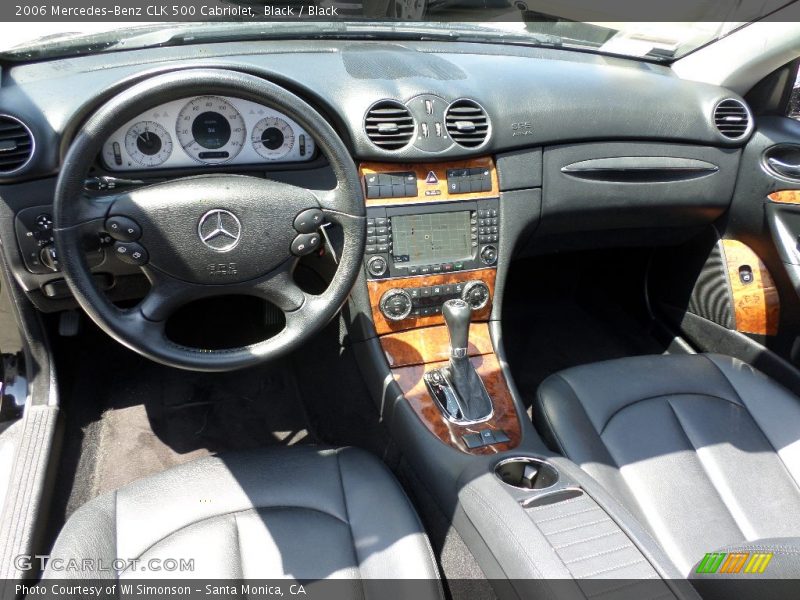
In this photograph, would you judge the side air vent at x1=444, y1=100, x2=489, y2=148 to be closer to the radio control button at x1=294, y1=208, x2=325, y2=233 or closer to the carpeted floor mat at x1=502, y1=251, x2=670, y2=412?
the radio control button at x1=294, y1=208, x2=325, y2=233

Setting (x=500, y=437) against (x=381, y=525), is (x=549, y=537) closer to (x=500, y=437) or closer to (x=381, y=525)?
(x=381, y=525)

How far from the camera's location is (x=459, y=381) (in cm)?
189

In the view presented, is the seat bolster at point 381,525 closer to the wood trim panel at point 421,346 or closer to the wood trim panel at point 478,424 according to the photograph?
the wood trim panel at point 478,424

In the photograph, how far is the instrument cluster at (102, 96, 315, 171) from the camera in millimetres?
1623

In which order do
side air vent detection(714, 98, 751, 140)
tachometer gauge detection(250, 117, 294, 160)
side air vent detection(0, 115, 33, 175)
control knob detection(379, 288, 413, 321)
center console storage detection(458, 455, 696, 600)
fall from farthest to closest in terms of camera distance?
side air vent detection(714, 98, 751, 140) → control knob detection(379, 288, 413, 321) → tachometer gauge detection(250, 117, 294, 160) → side air vent detection(0, 115, 33, 175) → center console storage detection(458, 455, 696, 600)

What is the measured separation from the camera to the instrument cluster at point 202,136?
5.32ft

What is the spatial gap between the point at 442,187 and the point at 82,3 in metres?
1.07

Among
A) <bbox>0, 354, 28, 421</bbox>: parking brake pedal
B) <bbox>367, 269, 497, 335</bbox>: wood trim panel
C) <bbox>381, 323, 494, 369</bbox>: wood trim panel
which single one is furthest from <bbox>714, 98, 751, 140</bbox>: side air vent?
<bbox>0, 354, 28, 421</bbox>: parking brake pedal

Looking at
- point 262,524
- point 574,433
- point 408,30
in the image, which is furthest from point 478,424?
point 408,30

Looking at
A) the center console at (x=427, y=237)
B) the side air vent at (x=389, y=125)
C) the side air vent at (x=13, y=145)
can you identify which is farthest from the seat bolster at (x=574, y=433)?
the side air vent at (x=13, y=145)

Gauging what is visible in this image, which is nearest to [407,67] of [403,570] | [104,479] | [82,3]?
[82,3]

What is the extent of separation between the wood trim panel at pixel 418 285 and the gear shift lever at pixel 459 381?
0.10 metres

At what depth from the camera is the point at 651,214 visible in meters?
2.35

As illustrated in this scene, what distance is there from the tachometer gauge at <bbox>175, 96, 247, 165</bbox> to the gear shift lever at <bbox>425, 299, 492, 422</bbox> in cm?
69
